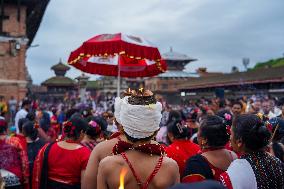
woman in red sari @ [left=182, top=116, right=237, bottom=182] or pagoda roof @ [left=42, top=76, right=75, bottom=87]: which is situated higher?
woman in red sari @ [left=182, top=116, right=237, bottom=182]

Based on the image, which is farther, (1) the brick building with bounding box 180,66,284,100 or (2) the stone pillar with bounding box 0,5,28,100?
(2) the stone pillar with bounding box 0,5,28,100

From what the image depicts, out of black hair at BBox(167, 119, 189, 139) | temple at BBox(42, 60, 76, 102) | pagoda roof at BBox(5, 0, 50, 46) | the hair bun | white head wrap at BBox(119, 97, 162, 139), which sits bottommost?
temple at BBox(42, 60, 76, 102)

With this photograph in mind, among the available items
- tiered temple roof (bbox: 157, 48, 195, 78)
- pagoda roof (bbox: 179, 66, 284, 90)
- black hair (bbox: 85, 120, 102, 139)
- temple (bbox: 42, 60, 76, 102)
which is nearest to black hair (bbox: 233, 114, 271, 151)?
black hair (bbox: 85, 120, 102, 139)

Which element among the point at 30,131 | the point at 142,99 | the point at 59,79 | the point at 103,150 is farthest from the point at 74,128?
the point at 59,79

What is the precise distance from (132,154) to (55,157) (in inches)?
69.0

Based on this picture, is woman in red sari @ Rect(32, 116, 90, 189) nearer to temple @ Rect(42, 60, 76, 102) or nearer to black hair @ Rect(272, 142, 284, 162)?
black hair @ Rect(272, 142, 284, 162)

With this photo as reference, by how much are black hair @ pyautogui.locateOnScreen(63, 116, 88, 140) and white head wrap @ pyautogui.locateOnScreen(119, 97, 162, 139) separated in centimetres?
168

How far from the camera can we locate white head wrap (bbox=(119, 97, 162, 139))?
2.48 meters

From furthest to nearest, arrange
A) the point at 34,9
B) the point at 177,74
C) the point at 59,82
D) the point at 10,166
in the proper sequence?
the point at 177,74 < the point at 59,82 < the point at 34,9 < the point at 10,166

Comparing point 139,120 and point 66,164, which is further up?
point 139,120

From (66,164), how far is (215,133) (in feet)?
5.48

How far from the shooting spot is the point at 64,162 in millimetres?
3955

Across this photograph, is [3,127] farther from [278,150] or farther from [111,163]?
[278,150]

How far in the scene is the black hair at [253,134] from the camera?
2.70 meters
